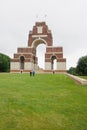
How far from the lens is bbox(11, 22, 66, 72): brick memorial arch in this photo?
5991 cm

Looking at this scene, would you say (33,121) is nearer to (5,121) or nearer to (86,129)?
(5,121)

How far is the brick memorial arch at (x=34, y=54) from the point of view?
5991cm

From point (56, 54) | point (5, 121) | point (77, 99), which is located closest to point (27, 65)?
point (56, 54)

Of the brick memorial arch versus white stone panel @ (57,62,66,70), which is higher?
the brick memorial arch

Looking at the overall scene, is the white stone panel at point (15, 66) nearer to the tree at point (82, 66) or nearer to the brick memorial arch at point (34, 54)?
the brick memorial arch at point (34, 54)

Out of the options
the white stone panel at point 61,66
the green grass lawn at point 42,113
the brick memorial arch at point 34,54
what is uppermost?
the brick memorial arch at point 34,54

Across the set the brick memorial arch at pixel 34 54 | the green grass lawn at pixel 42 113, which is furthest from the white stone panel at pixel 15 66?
the green grass lawn at pixel 42 113

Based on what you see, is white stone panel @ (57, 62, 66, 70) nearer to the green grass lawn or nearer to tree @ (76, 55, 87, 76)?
tree @ (76, 55, 87, 76)

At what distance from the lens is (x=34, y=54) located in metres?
64.2

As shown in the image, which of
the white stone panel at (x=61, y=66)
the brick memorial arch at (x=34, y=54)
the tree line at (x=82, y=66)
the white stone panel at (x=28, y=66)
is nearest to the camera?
the white stone panel at (x=61, y=66)

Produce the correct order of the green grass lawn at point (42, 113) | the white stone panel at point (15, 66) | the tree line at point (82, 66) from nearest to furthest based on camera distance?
the green grass lawn at point (42, 113)
the white stone panel at point (15, 66)
the tree line at point (82, 66)

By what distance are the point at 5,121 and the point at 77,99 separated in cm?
472

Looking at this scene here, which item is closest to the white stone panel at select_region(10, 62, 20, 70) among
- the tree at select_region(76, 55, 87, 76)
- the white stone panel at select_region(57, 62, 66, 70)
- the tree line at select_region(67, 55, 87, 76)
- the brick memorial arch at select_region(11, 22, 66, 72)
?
the brick memorial arch at select_region(11, 22, 66, 72)

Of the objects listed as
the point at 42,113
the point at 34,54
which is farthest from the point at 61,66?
the point at 42,113
